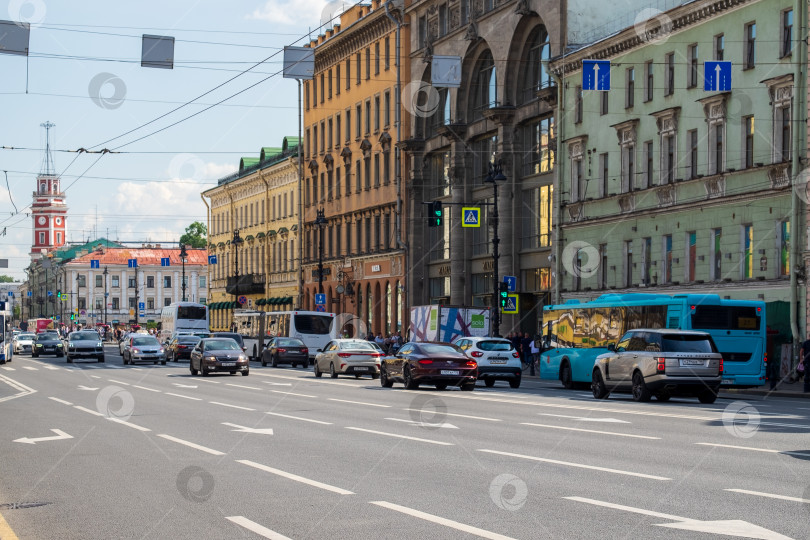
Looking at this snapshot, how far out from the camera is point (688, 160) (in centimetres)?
4688

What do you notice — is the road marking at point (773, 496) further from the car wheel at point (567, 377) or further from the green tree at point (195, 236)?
the green tree at point (195, 236)

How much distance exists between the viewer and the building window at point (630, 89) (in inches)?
2004

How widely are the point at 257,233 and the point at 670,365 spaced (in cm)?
8016

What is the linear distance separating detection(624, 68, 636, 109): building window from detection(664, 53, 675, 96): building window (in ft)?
8.54

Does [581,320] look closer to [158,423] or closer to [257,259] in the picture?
[158,423]

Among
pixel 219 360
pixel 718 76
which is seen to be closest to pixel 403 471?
pixel 718 76

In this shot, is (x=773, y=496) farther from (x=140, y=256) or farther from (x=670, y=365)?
(x=140, y=256)

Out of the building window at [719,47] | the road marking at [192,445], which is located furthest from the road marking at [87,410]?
the building window at [719,47]

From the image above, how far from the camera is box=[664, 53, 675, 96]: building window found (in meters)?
47.9

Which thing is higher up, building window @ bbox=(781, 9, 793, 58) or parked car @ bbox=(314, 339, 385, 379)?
building window @ bbox=(781, 9, 793, 58)

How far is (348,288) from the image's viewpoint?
84250 millimetres

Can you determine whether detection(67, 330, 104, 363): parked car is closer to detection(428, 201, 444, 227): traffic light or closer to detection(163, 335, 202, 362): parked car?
detection(163, 335, 202, 362): parked car

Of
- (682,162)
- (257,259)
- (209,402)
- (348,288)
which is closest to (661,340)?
(209,402)

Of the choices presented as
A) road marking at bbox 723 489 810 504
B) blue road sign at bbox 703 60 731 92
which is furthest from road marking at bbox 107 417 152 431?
blue road sign at bbox 703 60 731 92
